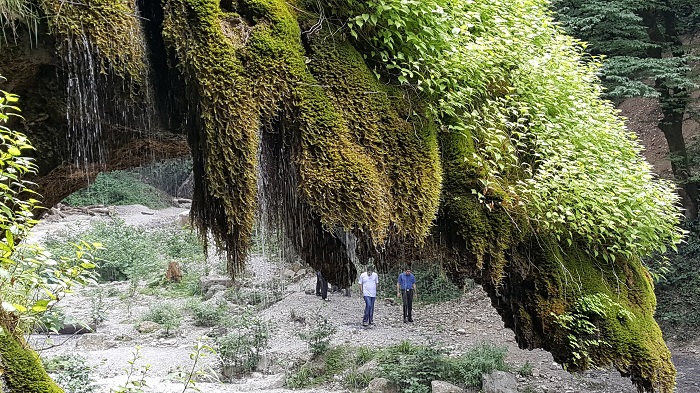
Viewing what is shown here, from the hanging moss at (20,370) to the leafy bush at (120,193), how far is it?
24.9 meters

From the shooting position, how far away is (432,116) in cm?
461

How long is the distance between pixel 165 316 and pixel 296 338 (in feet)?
11.3

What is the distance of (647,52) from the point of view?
1526 cm

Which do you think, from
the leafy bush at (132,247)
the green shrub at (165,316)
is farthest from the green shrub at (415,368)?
the leafy bush at (132,247)

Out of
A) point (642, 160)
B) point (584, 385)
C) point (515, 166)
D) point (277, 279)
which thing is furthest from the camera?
point (277, 279)

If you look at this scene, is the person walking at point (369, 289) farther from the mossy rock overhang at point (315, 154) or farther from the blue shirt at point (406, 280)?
the mossy rock overhang at point (315, 154)

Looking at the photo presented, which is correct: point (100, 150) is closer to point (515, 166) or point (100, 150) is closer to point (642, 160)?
point (515, 166)

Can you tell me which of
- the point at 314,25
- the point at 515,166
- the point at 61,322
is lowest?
the point at 61,322

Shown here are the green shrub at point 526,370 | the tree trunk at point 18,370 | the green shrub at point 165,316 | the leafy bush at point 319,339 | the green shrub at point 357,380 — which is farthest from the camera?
the green shrub at point 165,316

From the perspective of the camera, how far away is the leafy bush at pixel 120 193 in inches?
1050

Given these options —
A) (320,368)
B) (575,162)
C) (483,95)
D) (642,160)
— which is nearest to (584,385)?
(320,368)

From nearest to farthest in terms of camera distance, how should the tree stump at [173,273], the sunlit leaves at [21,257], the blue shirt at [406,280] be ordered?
the sunlit leaves at [21,257] < the blue shirt at [406,280] < the tree stump at [173,273]

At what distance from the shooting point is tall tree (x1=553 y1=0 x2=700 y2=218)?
12.6 metres

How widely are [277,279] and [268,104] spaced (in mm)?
14469
